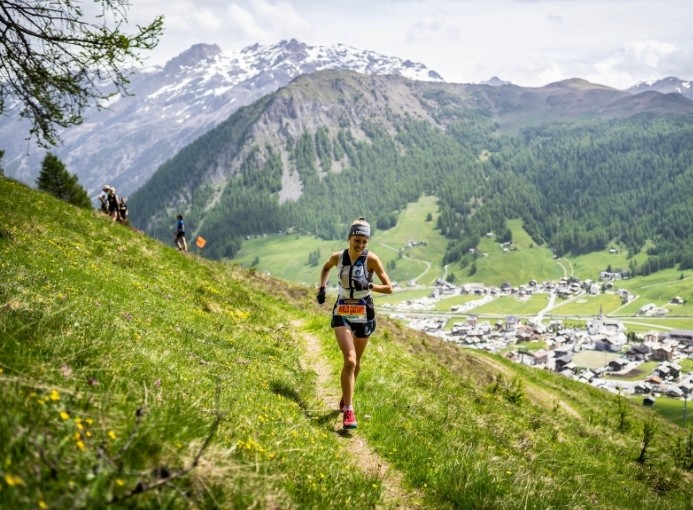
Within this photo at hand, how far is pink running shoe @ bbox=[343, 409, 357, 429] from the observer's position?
32.9 ft

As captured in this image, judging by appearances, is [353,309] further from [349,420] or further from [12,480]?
[12,480]

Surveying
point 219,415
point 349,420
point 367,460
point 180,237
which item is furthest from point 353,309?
point 180,237

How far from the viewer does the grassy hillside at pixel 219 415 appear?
4062 mm

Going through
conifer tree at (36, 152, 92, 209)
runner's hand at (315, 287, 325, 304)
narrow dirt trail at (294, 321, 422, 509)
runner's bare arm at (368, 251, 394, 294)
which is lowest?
narrow dirt trail at (294, 321, 422, 509)

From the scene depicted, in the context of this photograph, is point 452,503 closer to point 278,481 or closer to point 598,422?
point 278,481

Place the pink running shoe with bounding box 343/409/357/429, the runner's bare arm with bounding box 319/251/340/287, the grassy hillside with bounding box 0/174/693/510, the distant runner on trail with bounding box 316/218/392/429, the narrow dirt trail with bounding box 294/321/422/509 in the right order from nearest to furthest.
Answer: the grassy hillside with bounding box 0/174/693/510 → the narrow dirt trail with bounding box 294/321/422/509 → the pink running shoe with bounding box 343/409/357/429 → the distant runner on trail with bounding box 316/218/392/429 → the runner's bare arm with bounding box 319/251/340/287

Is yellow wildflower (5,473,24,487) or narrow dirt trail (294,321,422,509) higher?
yellow wildflower (5,473,24,487)

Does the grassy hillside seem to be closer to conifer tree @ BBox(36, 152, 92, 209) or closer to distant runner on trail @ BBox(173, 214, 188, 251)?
distant runner on trail @ BBox(173, 214, 188, 251)

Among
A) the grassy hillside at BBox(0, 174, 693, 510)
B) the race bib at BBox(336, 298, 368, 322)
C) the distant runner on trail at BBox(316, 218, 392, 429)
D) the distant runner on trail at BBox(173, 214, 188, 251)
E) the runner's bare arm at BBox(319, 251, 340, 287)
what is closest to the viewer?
the grassy hillside at BBox(0, 174, 693, 510)

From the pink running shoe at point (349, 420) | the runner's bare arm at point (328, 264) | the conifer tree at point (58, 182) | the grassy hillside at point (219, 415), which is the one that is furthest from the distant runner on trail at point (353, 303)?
the conifer tree at point (58, 182)

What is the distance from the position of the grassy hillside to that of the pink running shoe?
223 millimetres

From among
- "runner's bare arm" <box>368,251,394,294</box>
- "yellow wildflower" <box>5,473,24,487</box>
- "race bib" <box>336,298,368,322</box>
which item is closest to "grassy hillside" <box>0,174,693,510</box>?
"yellow wildflower" <box>5,473,24,487</box>

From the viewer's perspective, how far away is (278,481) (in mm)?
5672

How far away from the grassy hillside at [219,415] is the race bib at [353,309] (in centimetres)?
215
